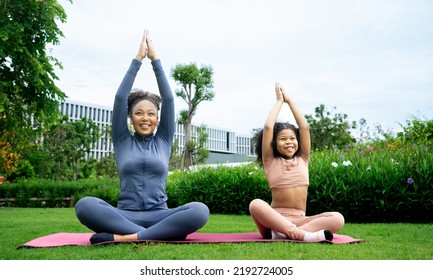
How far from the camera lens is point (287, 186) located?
12.6 feet

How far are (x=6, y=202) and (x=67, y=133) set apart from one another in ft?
34.9

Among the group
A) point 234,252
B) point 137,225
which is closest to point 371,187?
point 234,252

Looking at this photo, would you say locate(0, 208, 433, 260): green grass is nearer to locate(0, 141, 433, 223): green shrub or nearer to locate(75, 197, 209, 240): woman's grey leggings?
locate(75, 197, 209, 240): woman's grey leggings

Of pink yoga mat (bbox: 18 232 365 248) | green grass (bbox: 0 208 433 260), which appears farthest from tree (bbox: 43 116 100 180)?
green grass (bbox: 0 208 433 260)

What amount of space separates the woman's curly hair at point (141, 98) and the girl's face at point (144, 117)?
2.1 inches

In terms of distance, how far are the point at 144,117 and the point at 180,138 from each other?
53.3m

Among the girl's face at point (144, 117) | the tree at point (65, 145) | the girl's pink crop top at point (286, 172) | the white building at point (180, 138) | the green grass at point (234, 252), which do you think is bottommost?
the green grass at point (234, 252)

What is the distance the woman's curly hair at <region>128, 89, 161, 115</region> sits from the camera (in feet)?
12.7

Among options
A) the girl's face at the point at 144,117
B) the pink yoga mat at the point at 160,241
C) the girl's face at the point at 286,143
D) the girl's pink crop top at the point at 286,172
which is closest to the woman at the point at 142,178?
the girl's face at the point at 144,117

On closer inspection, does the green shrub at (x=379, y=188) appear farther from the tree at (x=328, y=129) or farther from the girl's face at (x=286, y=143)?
the tree at (x=328, y=129)

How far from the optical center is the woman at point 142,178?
11.3ft

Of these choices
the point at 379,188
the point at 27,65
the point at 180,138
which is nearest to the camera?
the point at 379,188

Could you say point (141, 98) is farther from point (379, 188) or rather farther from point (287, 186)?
point (379, 188)
